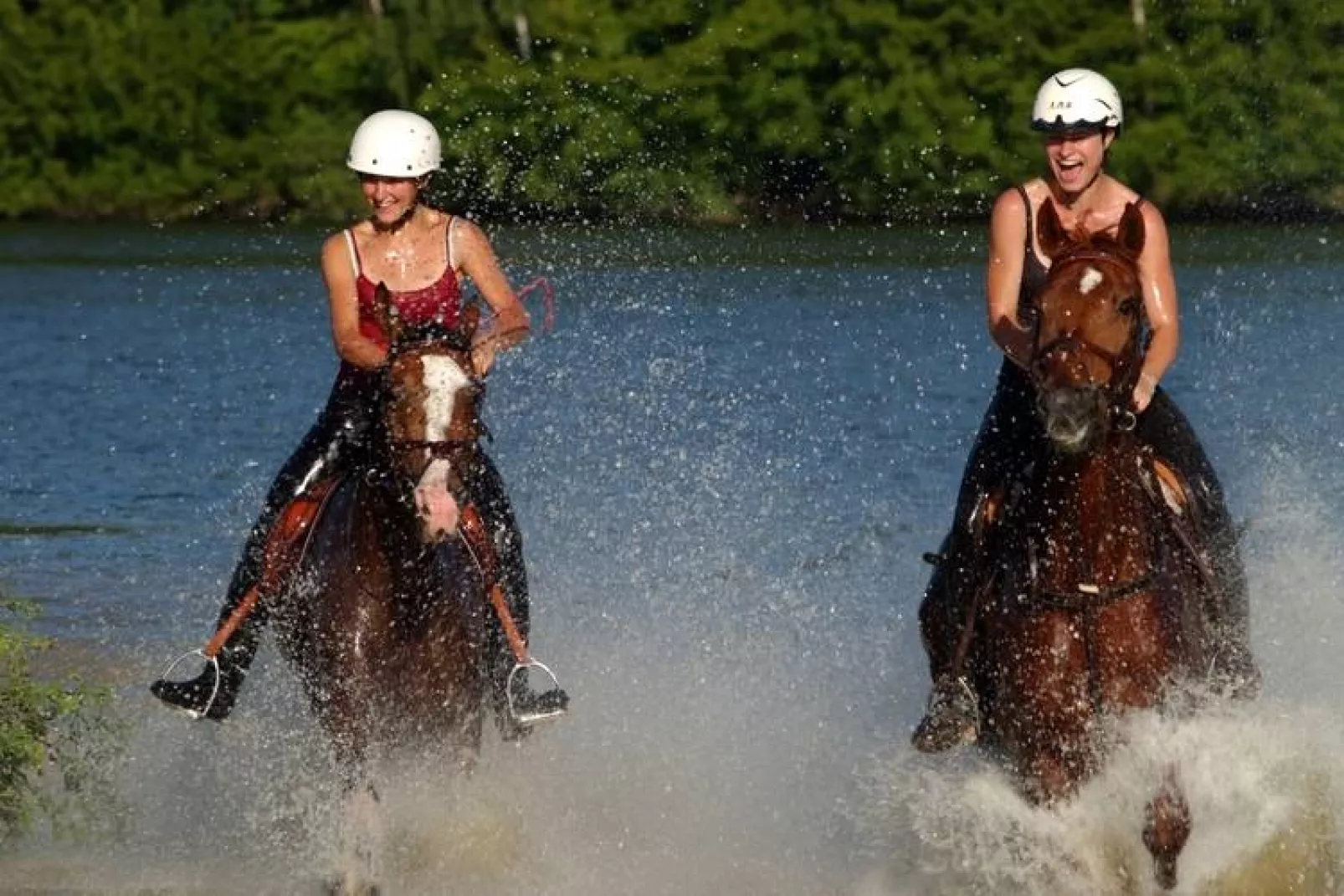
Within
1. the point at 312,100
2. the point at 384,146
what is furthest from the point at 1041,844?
the point at 312,100

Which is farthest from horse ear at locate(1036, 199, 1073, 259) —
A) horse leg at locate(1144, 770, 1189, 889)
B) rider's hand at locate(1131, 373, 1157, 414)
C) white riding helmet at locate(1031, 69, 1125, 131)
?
horse leg at locate(1144, 770, 1189, 889)

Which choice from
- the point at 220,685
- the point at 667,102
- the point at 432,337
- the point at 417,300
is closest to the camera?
the point at 432,337

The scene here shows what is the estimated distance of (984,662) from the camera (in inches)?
445

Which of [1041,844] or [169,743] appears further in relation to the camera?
[169,743]

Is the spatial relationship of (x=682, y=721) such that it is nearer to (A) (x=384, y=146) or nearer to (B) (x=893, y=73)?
(A) (x=384, y=146)

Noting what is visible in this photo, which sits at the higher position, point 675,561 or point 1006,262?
point 1006,262

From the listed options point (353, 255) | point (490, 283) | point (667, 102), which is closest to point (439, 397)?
point (353, 255)

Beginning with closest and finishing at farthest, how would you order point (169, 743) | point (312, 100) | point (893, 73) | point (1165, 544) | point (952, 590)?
point (1165, 544), point (952, 590), point (169, 743), point (893, 73), point (312, 100)

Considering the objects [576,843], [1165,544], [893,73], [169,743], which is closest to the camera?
[1165,544]

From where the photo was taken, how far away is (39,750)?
39.8 feet

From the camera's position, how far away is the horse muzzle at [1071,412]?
10023 millimetres

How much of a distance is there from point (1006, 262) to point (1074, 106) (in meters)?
0.61

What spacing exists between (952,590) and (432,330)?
7.19ft

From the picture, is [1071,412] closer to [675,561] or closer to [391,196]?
[391,196]
